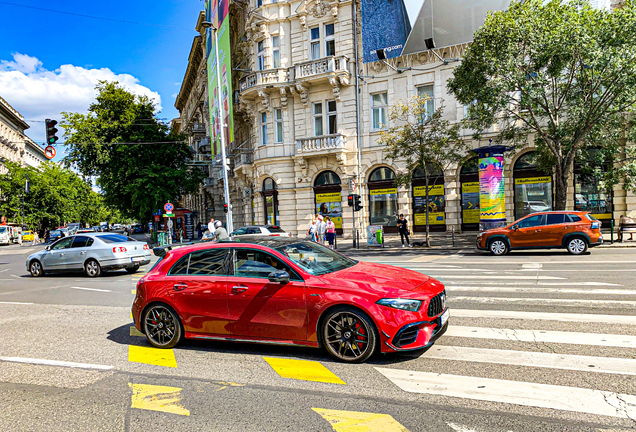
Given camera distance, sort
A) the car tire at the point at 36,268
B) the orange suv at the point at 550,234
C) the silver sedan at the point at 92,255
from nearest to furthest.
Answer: the silver sedan at the point at 92,255 → the orange suv at the point at 550,234 → the car tire at the point at 36,268

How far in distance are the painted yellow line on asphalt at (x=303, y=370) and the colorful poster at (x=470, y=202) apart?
22.2 m

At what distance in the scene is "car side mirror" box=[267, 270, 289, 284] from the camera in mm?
5531

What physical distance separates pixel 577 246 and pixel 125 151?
32493 millimetres

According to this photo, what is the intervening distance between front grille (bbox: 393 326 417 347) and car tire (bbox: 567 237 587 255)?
13.6 metres

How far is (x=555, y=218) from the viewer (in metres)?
16.6

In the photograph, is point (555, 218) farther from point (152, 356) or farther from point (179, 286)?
point (152, 356)

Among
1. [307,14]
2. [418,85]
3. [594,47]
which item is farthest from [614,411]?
[307,14]

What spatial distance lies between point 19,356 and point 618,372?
7.19 metres

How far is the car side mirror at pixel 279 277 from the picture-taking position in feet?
18.1

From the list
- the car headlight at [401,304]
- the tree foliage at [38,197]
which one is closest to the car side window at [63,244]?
the car headlight at [401,304]

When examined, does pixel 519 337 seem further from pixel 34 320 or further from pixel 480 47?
pixel 480 47

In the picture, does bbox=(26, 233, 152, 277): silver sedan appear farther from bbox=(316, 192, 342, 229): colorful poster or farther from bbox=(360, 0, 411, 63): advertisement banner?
bbox=(360, 0, 411, 63): advertisement banner

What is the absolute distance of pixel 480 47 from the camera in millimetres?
18172

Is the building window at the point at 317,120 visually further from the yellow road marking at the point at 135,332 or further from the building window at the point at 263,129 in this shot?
the yellow road marking at the point at 135,332
